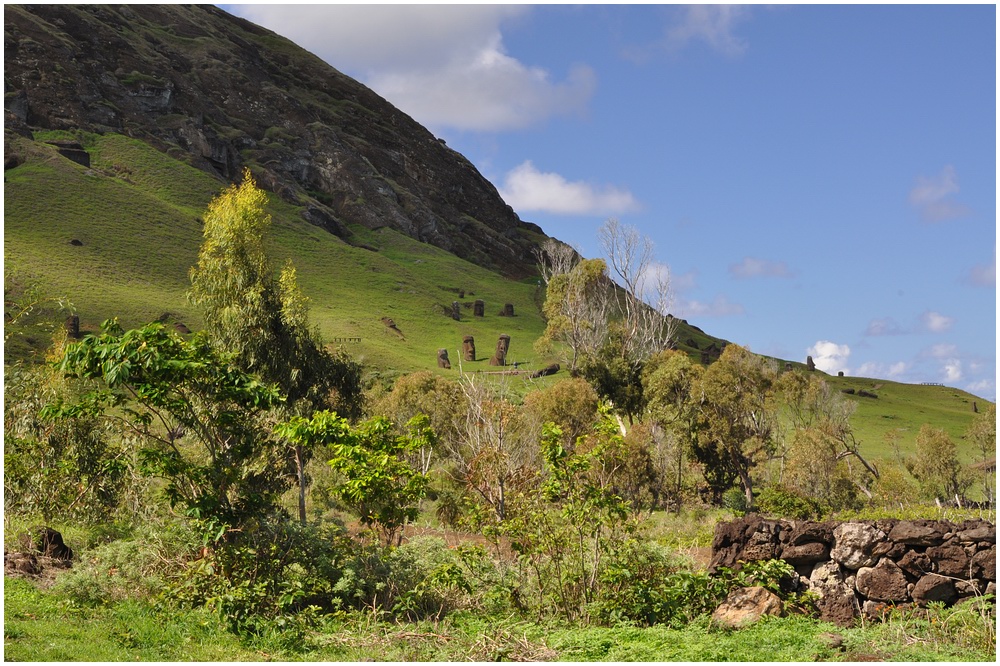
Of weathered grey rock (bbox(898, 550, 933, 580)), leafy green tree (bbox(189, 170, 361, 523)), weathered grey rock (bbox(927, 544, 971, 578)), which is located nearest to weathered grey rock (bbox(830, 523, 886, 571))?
weathered grey rock (bbox(898, 550, 933, 580))

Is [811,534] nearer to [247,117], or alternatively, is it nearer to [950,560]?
[950,560]

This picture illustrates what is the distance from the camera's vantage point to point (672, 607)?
40.2ft

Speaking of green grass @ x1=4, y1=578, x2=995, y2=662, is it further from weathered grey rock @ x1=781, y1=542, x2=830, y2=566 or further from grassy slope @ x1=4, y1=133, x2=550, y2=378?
grassy slope @ x1=4, y1=133, x2=550, y2=378

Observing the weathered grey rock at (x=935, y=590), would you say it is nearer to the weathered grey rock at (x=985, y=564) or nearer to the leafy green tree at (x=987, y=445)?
the weathered grey rock at (x=985, y=564)

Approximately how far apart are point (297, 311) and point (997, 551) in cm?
1912

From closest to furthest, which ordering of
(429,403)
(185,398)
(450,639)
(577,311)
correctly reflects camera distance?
(450,639), (185,398), (429,403), (577,311)

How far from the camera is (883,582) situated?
11.8 m

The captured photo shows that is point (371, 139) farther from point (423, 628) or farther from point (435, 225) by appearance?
point (423, 628)

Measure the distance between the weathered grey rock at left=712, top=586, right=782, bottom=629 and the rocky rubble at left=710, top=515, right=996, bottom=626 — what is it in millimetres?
596

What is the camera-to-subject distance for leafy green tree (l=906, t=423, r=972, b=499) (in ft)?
167

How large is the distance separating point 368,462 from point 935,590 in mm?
8718

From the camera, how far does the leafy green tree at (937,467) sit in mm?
50906

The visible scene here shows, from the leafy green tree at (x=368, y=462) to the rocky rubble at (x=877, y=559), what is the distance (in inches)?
207

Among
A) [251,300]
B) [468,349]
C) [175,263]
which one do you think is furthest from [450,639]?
[175,263]
